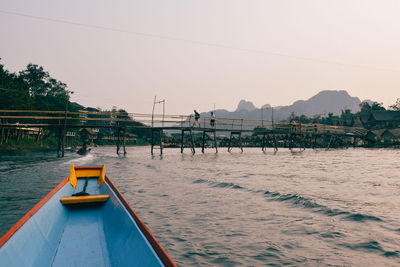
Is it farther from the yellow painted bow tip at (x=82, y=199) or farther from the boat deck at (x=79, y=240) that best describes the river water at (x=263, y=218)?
the yellow painted bow tip at (x=82, y=199)

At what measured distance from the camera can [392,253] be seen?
4.41 meters

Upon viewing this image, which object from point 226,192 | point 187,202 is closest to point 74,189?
point 187,202

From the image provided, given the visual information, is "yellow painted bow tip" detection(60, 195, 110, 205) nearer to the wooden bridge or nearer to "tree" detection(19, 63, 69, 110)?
the wooden bridge

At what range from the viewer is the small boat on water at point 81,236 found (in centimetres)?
257

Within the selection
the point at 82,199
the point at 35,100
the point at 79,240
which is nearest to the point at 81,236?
the point at 79,240

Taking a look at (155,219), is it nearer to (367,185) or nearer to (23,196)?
(23,196)

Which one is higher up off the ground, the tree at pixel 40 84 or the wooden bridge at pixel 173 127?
the tree at pixel 40 84

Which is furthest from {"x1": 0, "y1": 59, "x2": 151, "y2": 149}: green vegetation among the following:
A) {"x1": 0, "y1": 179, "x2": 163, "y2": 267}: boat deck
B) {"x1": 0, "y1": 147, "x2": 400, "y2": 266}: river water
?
{"x1": 0, "y1": 179, "x2": 163, "y2": 267}: boat deck

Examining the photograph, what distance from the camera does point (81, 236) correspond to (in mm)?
3977

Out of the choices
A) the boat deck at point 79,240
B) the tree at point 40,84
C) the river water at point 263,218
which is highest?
the tree at point 40,84

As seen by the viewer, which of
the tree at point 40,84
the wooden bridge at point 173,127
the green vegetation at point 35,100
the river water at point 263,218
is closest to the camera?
the river water at point 263,218

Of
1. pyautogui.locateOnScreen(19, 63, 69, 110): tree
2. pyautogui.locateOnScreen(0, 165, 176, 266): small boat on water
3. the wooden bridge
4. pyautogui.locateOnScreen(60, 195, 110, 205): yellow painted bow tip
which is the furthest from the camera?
pyautogui.locateOnScreen(19, 63, 69, 110): tree

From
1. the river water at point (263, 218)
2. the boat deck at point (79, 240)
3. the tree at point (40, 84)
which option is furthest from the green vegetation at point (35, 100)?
the boat deck at point (79, 240)

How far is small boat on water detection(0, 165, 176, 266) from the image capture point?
2570 millimetres
